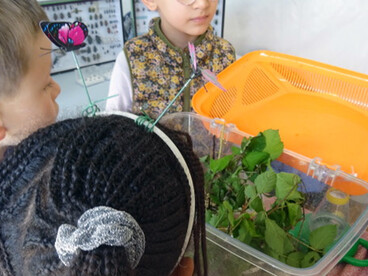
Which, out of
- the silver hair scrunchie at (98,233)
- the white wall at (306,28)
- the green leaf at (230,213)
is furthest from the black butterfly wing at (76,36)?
the white wall at (306,28)

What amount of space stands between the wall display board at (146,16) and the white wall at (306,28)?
0.69 ft

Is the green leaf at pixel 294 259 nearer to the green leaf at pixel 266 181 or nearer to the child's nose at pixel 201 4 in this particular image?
the green leaf at pixel 266 181

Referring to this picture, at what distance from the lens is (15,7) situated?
14.0 inches

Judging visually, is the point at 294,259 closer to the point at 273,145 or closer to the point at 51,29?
the point at 273,145

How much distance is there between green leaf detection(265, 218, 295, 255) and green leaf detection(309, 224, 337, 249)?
1.3 inches

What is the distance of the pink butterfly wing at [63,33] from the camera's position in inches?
12.5

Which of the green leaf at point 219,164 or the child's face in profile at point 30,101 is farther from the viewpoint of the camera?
the green leaf at point 219,164

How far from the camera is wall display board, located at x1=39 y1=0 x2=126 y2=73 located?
1.12 metres

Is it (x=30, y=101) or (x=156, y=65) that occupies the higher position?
(x=30, y=101)

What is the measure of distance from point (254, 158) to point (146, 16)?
812 millimetres

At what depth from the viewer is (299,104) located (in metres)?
0.88

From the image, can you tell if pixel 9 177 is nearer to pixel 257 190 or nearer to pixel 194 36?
pixel 257 190

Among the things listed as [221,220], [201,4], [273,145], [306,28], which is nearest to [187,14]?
[201,4]

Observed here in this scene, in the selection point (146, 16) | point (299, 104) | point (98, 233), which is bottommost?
point (299, 104)
